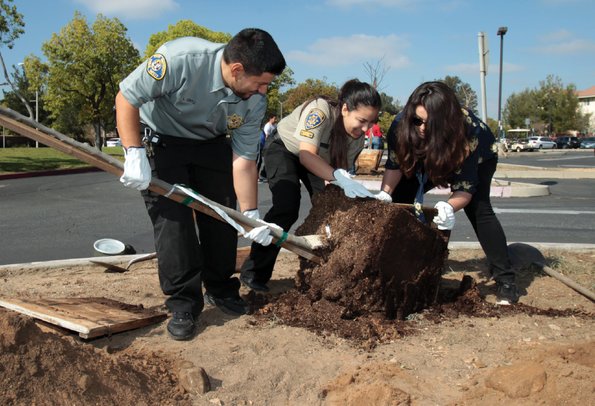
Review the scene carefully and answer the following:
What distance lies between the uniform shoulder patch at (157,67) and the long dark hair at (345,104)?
123cm

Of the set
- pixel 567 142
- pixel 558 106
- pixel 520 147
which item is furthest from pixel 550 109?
pixel 520 147

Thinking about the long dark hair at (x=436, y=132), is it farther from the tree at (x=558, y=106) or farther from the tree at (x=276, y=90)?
the tree at (x=558, y=106)

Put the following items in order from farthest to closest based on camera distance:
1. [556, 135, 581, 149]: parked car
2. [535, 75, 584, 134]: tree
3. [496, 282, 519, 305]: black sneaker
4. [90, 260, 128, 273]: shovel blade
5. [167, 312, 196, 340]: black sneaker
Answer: [535, 75, 584, 134]: tree
[556, 135, 581, 149]: parked car
[90, 260, 128, 273]: shovel blade
[496, 282, 519, 305]: black sneaker
[167, 312, 196, 340]: black sneaker

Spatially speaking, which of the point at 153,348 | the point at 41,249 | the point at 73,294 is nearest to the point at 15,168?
the point at 41,249

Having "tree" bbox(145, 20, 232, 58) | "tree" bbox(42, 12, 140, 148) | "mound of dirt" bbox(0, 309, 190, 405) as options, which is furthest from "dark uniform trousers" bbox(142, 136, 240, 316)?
"tree" bbox(145, 20, 232, 58)

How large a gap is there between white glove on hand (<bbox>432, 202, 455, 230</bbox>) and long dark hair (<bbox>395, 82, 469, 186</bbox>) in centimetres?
19

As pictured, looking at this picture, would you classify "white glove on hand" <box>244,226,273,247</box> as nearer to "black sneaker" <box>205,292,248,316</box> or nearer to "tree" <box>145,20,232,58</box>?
"black sneaker" <box>205,292,248,316</box>

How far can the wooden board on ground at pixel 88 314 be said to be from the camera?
2.86m

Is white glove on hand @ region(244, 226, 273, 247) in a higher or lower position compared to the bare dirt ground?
higher

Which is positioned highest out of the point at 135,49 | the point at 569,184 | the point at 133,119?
the point at 135,49

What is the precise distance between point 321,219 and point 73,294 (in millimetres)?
1699

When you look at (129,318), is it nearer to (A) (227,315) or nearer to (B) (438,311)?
(A) (227,315)

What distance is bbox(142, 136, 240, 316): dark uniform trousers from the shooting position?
3.15 m

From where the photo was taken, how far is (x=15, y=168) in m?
17.5
